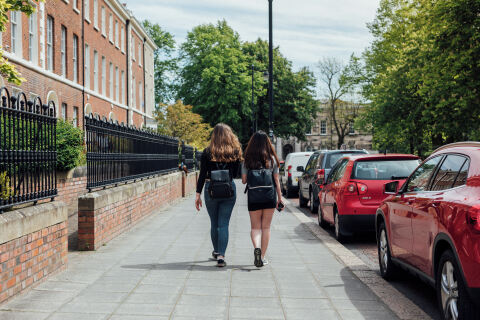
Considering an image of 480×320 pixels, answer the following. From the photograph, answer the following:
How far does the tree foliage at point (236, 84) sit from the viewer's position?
5247cm

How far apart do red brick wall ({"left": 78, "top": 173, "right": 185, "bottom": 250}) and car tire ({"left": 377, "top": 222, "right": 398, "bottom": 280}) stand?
3997 millimetres

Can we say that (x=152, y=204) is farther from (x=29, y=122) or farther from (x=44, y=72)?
(x=44, y=72)

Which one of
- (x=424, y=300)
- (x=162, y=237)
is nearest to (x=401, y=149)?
(x=162, y=237)

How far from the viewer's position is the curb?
17.9 feet

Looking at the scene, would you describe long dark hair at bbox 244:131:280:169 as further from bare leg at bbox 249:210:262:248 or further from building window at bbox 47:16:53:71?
building window at bbox 47:16:53:71

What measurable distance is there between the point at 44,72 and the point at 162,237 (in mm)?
16597

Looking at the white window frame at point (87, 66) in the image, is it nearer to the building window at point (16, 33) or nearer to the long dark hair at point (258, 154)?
the building window at point (16, 33)

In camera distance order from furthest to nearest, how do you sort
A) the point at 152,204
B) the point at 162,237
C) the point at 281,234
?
the point at 152,204
the point at 281,234
the point at 162,237

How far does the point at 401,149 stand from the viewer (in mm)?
44812

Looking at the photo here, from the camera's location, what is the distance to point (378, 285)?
21.8 ft

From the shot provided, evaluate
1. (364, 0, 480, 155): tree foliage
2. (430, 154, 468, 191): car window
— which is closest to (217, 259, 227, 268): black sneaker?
(430, 154, 468, 191): car window

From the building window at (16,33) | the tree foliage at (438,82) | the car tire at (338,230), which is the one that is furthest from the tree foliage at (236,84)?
the car tire at (338,230)

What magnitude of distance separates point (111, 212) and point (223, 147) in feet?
8.91

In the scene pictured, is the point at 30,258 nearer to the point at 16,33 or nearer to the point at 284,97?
the point at 16,33
